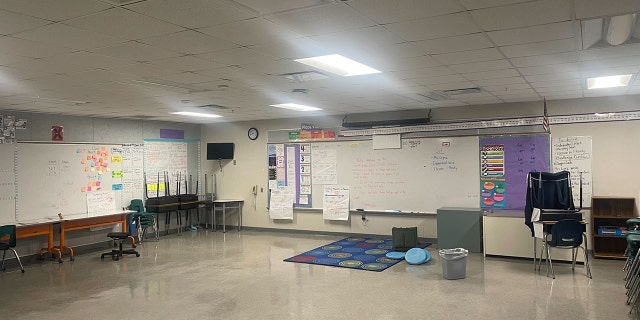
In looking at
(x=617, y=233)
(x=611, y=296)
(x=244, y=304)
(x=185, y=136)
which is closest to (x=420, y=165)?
(x=617, y=233)

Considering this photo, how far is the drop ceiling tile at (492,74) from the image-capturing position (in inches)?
182

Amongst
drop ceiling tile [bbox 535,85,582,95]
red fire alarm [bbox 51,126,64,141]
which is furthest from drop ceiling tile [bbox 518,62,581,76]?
red fire alarm [bbox 51,126,64,141]

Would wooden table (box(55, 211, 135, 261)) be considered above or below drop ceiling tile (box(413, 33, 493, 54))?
below

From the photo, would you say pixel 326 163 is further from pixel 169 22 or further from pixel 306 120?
pixel 169 22

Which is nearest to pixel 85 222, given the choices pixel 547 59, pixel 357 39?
pixel 357 39

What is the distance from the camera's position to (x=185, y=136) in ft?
33.1

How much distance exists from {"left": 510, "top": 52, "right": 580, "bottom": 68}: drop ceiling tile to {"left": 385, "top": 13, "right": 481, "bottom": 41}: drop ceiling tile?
1186 millimetres

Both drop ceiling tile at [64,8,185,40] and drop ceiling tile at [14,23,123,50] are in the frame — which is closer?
drop ceiling tile at [64,8,185,40]

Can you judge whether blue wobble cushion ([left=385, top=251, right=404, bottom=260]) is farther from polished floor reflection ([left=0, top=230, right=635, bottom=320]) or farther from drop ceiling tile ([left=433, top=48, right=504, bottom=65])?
drop ceiling tile ([left=433, top=48, right=504, bottom=65])

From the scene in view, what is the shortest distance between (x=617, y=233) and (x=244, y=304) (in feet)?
17.1

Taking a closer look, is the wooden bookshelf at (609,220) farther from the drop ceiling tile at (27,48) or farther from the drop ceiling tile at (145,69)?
the drop ceiling tile at (27,48)

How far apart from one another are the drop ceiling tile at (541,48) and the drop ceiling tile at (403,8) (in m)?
1.21

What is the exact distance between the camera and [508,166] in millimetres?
7328

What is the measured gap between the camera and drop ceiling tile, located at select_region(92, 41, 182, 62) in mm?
3363
